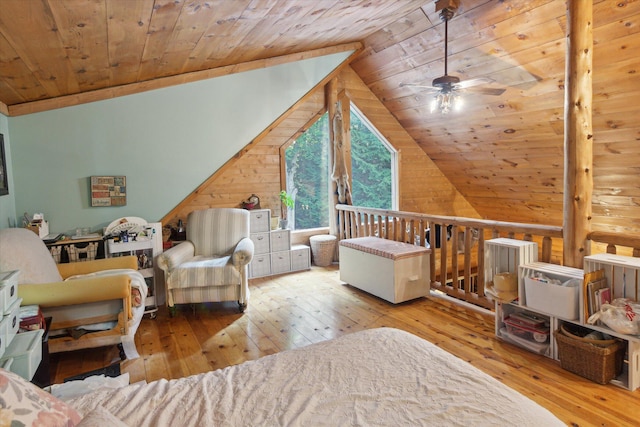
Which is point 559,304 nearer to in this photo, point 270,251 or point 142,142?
point 270,251

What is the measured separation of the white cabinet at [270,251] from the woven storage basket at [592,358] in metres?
3.30

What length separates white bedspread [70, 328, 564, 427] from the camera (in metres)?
1.15

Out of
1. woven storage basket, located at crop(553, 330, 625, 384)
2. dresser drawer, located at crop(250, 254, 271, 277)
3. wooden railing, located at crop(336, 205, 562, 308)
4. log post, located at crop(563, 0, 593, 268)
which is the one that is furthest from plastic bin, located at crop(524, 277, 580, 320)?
dresser drawer, located at crop(250, 254, 271, 277)

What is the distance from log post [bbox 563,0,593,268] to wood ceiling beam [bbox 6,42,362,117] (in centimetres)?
285

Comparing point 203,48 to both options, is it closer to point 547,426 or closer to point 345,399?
point 345,399

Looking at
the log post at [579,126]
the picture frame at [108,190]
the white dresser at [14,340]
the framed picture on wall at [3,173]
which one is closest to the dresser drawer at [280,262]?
the picture frame at [108,190]

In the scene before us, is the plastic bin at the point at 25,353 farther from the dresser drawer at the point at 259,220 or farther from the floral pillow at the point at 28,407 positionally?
the dresser drawer at the point at 259,220

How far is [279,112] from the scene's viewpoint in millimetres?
4598

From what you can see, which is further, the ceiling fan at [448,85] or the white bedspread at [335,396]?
the ceiling fan at [448,85]

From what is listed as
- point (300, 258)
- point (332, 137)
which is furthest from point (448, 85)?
point (300, 258)

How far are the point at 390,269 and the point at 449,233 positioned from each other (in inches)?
89.6

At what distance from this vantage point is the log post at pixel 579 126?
2.68m

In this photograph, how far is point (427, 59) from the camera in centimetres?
454

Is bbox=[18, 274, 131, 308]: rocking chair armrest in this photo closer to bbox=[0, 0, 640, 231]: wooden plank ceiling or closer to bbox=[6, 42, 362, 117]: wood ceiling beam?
bbox=[0, 0, 640, 231]: wooden plank ceiling
